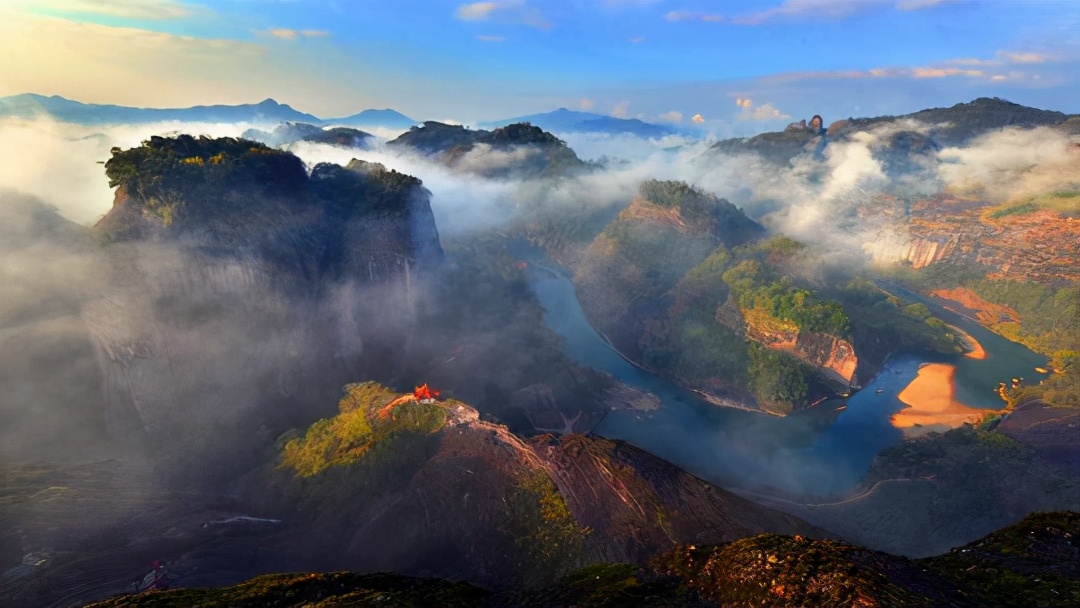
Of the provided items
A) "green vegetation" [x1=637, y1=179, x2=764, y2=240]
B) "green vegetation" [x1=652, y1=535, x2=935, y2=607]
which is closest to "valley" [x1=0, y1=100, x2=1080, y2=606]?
"green vegetation" [x1=652, y1=535, x2=935, y2=607]

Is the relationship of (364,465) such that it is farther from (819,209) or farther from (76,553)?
(819,209)

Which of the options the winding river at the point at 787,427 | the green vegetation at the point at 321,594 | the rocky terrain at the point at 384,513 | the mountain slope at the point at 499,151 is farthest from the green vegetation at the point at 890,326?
the mountain slope at the point at 499,151

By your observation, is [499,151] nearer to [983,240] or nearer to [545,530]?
[983,240]

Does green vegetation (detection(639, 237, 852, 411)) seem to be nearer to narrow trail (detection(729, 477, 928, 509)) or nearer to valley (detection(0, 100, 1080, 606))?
valley (detection(0, 100, 1080, 606))

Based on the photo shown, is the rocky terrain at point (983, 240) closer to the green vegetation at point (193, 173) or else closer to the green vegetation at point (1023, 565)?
the green vegetation at point (1023, 565)

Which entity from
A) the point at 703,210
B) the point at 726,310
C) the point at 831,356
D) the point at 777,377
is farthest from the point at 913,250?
the point at 777,377
